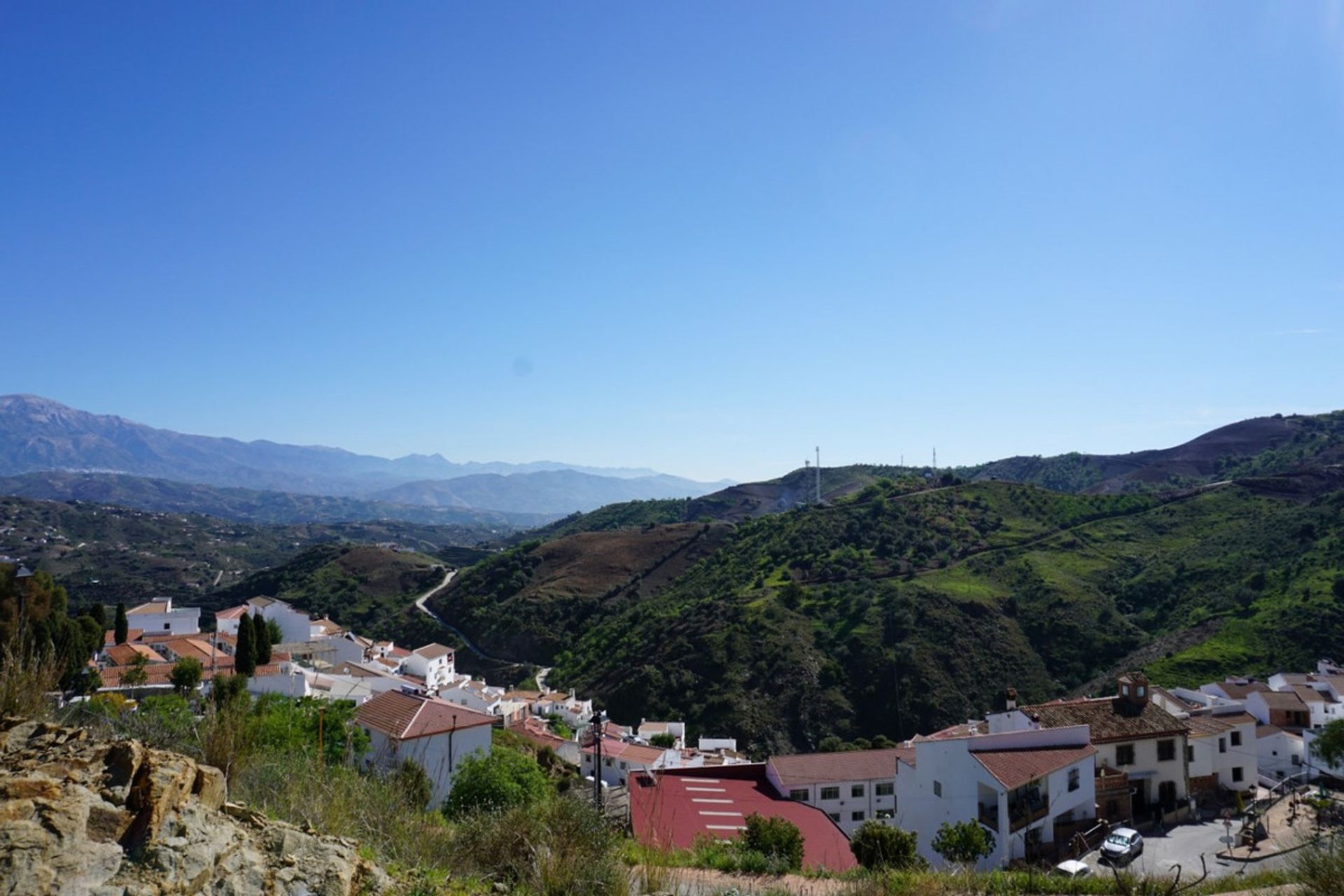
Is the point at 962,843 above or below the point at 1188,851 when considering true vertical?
above

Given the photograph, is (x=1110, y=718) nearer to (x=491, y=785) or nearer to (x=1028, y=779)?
(x=1028, y=779)

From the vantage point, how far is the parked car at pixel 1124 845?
16.2 metres


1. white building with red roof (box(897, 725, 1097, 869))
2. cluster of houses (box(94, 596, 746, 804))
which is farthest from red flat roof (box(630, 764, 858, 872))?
white building with red roof (box(897, 725, 1097, 869))

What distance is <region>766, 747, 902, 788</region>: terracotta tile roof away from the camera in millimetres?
21203

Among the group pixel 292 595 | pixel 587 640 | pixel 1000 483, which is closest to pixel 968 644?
pixel 587 640

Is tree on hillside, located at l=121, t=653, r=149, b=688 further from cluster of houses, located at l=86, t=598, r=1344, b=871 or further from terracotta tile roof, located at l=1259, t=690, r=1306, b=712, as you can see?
terracotta tile roof, located at l=1259, t=690, r=1306, b=712

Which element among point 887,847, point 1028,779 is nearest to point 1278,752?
point 1028,779

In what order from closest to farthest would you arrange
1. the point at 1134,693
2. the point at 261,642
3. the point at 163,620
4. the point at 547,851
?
the point at 547,851 < the point at 1134,693 < the point at 261,642 < the point at 163,620

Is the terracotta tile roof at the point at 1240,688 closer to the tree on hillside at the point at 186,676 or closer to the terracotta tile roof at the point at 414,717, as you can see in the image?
the terracotta tile roof at the point at 414,717

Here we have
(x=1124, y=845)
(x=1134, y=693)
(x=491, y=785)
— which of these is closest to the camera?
(x=491, y=785)

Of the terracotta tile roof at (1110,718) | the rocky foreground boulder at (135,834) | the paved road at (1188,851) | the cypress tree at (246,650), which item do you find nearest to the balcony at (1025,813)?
the paved road at (1188,851)

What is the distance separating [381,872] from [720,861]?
4832mm

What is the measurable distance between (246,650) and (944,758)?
2132 centimetres

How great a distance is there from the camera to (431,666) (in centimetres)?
4153
